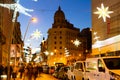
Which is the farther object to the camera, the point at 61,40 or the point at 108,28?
the point at 61,40

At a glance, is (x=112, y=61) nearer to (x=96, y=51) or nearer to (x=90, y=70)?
(x=90, y=70)

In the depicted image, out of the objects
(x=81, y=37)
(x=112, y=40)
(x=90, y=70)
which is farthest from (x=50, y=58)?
(x=90, y=70)

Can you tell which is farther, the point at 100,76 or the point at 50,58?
the point at 50,58

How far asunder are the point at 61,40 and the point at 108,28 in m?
103

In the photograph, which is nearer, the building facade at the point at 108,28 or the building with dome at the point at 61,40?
the building facade at the point at 108,28

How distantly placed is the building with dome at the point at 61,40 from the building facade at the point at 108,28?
87415 millimetres

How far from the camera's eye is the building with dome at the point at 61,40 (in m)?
159

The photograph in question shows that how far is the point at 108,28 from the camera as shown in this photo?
58500 millimetres

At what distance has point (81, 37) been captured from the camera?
559 feet

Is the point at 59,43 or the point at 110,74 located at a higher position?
the point at 59,43

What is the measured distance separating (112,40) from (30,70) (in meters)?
27.6

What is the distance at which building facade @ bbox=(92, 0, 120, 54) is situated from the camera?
53.9 metres

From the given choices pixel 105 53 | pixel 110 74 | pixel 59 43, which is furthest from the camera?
pixel 59 43

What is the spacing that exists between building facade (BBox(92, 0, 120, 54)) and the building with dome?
87.4m
